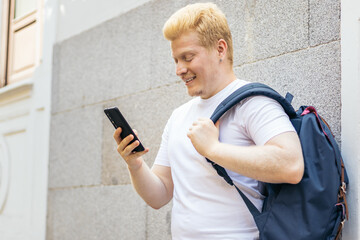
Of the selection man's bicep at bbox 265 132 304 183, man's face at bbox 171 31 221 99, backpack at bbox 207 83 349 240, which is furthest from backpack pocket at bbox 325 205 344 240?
man's face at bbox 171 31 221 99

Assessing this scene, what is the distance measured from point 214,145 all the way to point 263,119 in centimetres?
21

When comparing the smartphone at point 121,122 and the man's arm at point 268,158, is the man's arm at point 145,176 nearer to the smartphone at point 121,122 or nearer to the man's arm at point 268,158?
the smartphone at point 121,122

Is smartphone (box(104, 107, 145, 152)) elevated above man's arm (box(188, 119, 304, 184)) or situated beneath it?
elevated above

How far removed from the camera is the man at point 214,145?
1.91 metres

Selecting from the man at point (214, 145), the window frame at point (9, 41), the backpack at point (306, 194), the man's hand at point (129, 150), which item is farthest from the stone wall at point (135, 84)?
the window frame at point (9, 41)

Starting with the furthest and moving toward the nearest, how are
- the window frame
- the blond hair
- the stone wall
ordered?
the window frame
the stone wall
the blond hair

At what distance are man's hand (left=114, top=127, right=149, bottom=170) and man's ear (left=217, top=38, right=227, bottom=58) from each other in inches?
20.8

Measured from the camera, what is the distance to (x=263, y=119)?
197cm

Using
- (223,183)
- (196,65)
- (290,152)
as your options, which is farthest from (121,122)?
(290,152)

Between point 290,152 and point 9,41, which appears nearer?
point 290,152

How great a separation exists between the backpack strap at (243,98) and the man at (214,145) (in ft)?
0.10

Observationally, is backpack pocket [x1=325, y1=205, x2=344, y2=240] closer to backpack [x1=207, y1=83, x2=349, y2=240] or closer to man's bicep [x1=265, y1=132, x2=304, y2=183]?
backpack [x1=207, y1=83, x2=349, y2=240]

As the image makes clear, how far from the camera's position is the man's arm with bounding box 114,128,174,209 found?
2.30 m

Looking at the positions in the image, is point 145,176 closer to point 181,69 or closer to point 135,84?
point 181,69
